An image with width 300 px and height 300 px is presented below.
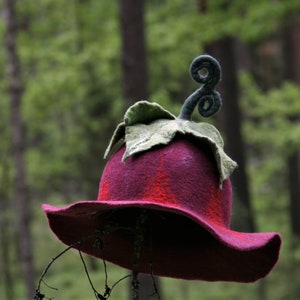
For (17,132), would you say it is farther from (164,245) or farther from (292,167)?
(292,167)

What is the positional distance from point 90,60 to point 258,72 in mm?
9129

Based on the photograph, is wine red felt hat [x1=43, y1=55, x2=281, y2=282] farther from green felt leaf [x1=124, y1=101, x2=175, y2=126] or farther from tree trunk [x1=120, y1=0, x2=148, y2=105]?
tree trunk [x1=120, y1=0, x2=148, y2=105]

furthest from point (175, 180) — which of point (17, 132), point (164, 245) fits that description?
point (17, 132)

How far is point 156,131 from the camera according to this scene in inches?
65.6

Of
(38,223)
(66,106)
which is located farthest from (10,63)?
(38,223)

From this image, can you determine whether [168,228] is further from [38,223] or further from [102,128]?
[38,223]

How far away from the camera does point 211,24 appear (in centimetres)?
910

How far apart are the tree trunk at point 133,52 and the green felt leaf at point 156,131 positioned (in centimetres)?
527

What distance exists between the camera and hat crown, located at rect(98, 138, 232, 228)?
1579mm

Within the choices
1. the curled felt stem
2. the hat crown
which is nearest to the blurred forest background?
the curled felt stem

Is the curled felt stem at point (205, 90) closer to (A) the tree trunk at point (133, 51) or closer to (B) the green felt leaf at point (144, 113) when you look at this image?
(B) the green felt leaf at point (144, 113)

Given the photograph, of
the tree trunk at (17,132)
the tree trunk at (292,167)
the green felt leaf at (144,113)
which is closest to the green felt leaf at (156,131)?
the green felt leaf at (144,113)

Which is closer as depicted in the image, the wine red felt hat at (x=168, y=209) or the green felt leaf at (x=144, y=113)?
the wine red felt hat at (x=168, y=209)

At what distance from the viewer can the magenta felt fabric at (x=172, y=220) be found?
1562 mm
